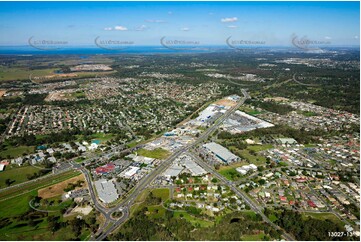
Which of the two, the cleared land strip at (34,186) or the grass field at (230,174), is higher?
the grass field at (230,174)

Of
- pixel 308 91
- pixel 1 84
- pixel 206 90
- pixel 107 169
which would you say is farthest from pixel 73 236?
pixel 1 84

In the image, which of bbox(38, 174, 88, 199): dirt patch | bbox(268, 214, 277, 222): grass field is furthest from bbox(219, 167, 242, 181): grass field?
bbox(38, 174, 88, 199): dirt patch

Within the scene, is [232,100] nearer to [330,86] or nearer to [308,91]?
[308,91]

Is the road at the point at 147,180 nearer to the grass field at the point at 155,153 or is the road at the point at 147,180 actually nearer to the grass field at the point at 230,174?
the grass field at the point at 155,153


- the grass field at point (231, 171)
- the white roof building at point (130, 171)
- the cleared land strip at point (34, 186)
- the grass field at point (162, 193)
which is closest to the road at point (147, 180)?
the grass field at point (162, 193)

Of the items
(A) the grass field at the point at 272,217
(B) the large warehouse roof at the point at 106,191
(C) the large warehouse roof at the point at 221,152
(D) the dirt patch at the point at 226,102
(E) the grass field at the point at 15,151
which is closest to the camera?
(A) the grass field at the point at 272,217
